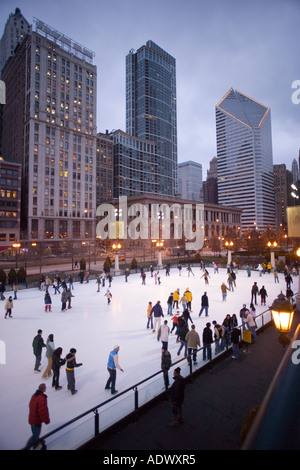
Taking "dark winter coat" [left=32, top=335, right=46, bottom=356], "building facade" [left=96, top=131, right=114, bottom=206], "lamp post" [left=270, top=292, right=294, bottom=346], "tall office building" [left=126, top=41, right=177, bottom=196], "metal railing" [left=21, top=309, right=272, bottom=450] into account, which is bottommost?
"metal railing" [left=21, top=309, right=272, bottom=450]

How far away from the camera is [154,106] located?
15975 cm

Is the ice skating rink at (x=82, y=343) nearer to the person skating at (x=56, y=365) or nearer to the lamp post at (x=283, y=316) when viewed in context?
the person skating at (x=56, y=365)

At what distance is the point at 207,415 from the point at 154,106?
582ft

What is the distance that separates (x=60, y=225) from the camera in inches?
2876

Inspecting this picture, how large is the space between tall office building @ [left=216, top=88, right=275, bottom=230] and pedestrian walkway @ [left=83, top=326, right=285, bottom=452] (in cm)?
16575

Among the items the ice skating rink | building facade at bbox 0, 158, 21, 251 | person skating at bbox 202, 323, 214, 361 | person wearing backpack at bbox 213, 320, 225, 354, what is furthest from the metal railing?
building facade at bbox 0, 158, 21, 251

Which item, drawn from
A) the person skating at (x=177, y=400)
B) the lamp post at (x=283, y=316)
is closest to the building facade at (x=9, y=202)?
the person skating at (x=177, y=400)

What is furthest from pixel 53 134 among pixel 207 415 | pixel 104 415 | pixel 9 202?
pixel 207 415

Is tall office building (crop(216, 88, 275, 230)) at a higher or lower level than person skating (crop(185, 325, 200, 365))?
higher

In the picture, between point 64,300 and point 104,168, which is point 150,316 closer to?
point 64,300

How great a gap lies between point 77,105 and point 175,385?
3490 inches

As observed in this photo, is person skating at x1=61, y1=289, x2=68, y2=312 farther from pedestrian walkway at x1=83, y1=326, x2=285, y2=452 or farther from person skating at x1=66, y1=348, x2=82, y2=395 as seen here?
pedestrian walkway at x1=83, y1=326, x2=285, y2=452

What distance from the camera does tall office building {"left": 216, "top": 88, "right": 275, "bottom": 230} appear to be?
545 ft

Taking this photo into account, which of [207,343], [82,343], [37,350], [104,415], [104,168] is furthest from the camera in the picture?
[104,168]
